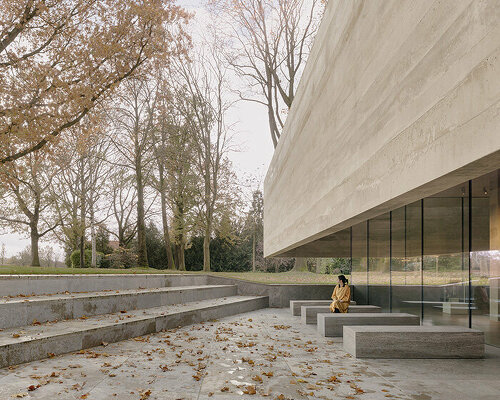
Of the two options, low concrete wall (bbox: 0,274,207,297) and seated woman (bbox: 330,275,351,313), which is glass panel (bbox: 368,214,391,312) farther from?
low concrete wall (bbox: 0,274,207,297)

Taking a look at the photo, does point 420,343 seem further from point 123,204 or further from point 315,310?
point 123,204

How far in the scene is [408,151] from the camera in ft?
16.7

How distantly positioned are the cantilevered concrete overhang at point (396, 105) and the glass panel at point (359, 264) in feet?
11.5

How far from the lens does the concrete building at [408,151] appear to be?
395 cm

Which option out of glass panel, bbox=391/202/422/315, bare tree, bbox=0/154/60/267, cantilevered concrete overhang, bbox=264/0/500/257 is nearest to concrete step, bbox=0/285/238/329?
cantilevered concrete overhang, bbox=264/0/500/257

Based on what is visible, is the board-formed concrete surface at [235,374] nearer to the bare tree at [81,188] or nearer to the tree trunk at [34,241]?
the tree trunk at [34,241]

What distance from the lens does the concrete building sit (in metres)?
3.95

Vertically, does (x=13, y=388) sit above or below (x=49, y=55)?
below

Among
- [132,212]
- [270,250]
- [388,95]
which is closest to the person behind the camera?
[388,95]

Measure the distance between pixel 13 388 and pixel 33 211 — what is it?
2363 centimetres

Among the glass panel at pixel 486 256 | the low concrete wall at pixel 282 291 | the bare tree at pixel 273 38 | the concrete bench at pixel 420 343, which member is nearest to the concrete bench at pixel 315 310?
the glass panel at pixel 486 256

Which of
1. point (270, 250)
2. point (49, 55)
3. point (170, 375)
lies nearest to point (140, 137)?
point (270, 250)

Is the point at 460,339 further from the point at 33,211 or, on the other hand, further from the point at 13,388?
the point at 33,211

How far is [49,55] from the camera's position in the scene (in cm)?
1259
